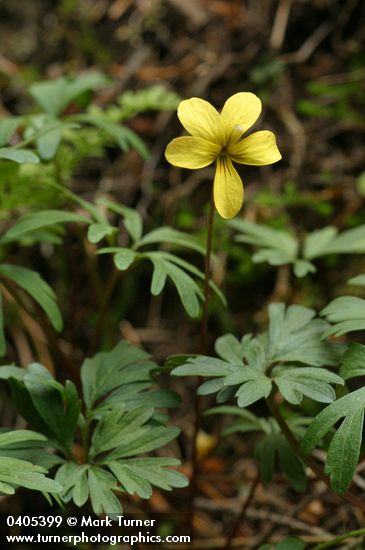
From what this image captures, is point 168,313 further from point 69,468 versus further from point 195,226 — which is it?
point 69,468

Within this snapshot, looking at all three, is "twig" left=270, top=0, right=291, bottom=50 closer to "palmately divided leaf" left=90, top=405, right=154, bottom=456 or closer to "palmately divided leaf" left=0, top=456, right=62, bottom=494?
"palmately divided leaf" left=90, top=405, right=154, bottom=456

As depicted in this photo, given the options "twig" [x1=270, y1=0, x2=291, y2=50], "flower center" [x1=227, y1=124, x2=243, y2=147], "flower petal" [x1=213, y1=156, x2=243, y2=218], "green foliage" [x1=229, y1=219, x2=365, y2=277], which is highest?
"twig" [x1=270, y1=0, x2=291, y2=50]

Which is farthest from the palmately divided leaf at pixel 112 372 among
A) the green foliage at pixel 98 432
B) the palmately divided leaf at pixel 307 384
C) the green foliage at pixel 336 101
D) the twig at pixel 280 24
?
the twig at pixel 280 24

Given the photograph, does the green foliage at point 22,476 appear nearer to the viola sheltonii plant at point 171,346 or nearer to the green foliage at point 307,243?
the viola sheltonii plant at point 171,346

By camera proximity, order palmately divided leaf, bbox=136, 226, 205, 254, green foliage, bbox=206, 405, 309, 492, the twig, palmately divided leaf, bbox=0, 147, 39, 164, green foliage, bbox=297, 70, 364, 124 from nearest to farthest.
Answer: palmately divided leaf, bbox=0, 147, 39, 164 → green foliage, bbox=206, 405, 309, 492 → palmately divided leaf, bbox=136, 226, 205, 254 → green foliage, bbox=297, 70, 364, 124 → the twig

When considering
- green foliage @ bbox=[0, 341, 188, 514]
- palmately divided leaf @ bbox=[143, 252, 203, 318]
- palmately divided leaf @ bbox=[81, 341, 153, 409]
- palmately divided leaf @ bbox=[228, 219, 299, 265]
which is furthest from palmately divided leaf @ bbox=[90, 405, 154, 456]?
palmately divided leaf @ bbox=[228, 219, 299, 265]

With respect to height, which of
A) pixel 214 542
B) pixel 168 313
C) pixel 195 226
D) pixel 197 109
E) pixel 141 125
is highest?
pixel 141 125

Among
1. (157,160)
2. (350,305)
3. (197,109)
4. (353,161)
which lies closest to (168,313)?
(157,160)

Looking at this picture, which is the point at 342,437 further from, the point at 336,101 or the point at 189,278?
the point at 336,101

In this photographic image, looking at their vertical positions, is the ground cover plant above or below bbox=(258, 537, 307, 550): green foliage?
above
